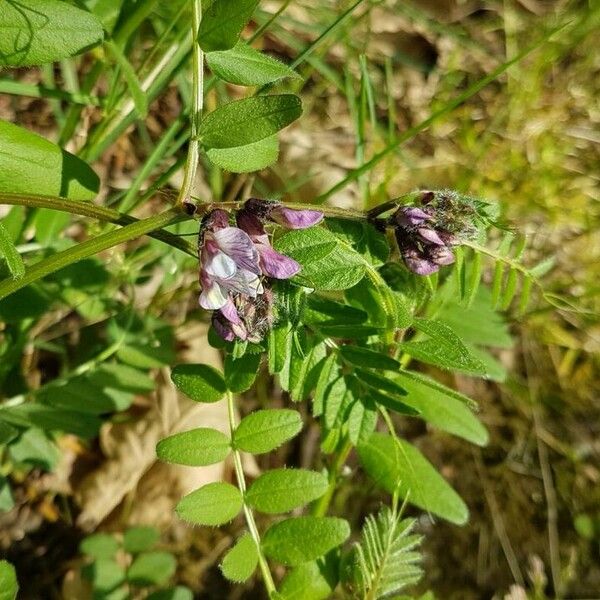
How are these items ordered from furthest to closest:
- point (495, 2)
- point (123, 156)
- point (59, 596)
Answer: point (495, 2)
point (123, 156)
point (59, 596)

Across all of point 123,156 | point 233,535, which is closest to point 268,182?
point 123,156

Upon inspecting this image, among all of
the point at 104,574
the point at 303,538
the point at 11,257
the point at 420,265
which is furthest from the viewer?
the point at 104,574

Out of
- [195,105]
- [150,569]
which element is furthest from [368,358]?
[150,569]

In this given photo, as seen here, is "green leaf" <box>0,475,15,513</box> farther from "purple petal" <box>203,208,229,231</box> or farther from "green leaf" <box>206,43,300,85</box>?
"green leaf" <box>206,43,300,85</box>

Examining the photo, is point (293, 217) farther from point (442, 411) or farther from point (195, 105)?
point (442, 411)

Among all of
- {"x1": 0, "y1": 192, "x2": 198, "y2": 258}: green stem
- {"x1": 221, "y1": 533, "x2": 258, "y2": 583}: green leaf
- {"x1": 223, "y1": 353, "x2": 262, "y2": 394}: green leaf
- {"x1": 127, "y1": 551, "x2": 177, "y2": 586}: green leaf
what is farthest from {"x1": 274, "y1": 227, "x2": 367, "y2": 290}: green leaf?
{"x1": 127, "y1": 551, "x2": 177, "y2": 586}: green leaf

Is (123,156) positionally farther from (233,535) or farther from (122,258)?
(233,535)
